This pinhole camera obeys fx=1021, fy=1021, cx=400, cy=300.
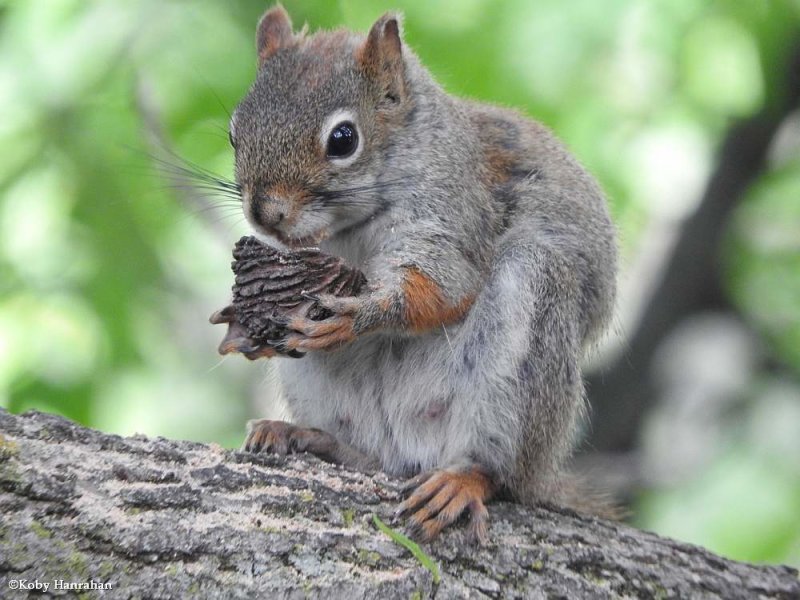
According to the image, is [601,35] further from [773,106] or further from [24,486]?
[24,486]

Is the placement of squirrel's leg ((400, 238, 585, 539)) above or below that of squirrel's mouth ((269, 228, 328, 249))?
below

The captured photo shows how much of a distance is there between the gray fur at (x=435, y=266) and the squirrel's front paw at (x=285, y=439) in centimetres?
13

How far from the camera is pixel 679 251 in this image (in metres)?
6.09

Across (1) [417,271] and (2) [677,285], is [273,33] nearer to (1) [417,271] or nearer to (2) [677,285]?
(1) [417,271]

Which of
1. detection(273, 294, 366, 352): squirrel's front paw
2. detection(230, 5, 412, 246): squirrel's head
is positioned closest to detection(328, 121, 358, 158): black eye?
detection(230, 5, 412, 246): squirrel's head

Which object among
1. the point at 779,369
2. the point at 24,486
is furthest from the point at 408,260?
the point at 779,369

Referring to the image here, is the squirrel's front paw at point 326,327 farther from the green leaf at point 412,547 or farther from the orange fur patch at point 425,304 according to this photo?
the green leaf at point 412,547

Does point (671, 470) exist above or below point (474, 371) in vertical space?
above

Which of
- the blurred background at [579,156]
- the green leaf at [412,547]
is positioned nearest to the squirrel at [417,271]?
the green leaf at [412,547]

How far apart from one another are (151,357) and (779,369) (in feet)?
13.0

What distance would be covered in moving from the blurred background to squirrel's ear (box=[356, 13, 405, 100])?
2.16 ft

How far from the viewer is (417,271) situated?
11.1ft

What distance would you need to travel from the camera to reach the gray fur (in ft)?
11.0

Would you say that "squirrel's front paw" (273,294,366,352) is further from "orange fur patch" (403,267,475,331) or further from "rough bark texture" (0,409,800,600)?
"rough bark texture" (0,409,800,600)
